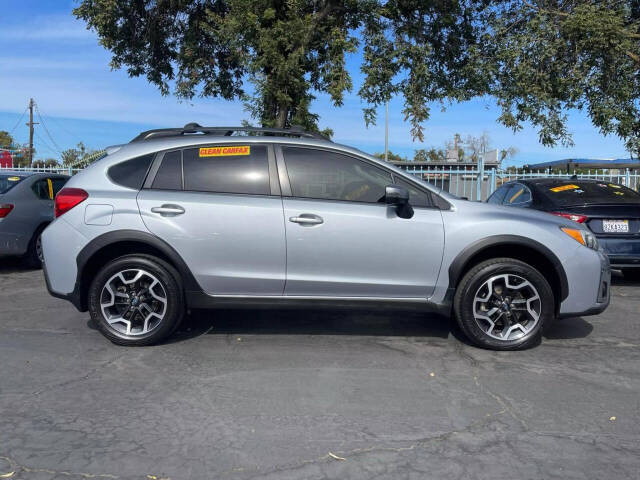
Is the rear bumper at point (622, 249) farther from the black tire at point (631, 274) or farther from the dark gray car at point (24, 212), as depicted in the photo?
the dark gray car at point (24, 212)

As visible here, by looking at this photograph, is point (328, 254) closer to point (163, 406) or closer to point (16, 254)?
point (163, 406)

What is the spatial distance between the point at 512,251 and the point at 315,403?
2.25 meters

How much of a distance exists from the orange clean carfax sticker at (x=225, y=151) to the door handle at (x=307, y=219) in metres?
0.73

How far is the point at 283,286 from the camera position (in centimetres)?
456

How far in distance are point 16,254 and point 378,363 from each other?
6.27m

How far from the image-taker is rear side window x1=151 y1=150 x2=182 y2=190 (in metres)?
4.67

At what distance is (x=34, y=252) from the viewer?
8.51 meters

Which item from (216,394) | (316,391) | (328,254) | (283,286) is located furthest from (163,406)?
(328,254)

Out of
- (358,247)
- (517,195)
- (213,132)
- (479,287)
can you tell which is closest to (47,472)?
(358,247)

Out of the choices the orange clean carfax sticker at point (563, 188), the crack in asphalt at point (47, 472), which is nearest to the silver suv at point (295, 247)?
the crack in asphalt at point (47, 472)

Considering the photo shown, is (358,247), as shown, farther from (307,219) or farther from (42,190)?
(42,190)

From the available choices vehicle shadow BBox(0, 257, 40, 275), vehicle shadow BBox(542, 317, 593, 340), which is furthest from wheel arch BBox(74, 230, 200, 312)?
vehicle shadow BBox(0, 257, 40, 275)

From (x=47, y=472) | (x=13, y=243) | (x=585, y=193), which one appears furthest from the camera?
(x=13, y=243)

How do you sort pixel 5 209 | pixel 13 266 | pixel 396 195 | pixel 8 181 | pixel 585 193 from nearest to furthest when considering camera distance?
pixel 396 195
pixel 585 193
pixel 5 209
pixel 8 181
pixel 13 266
